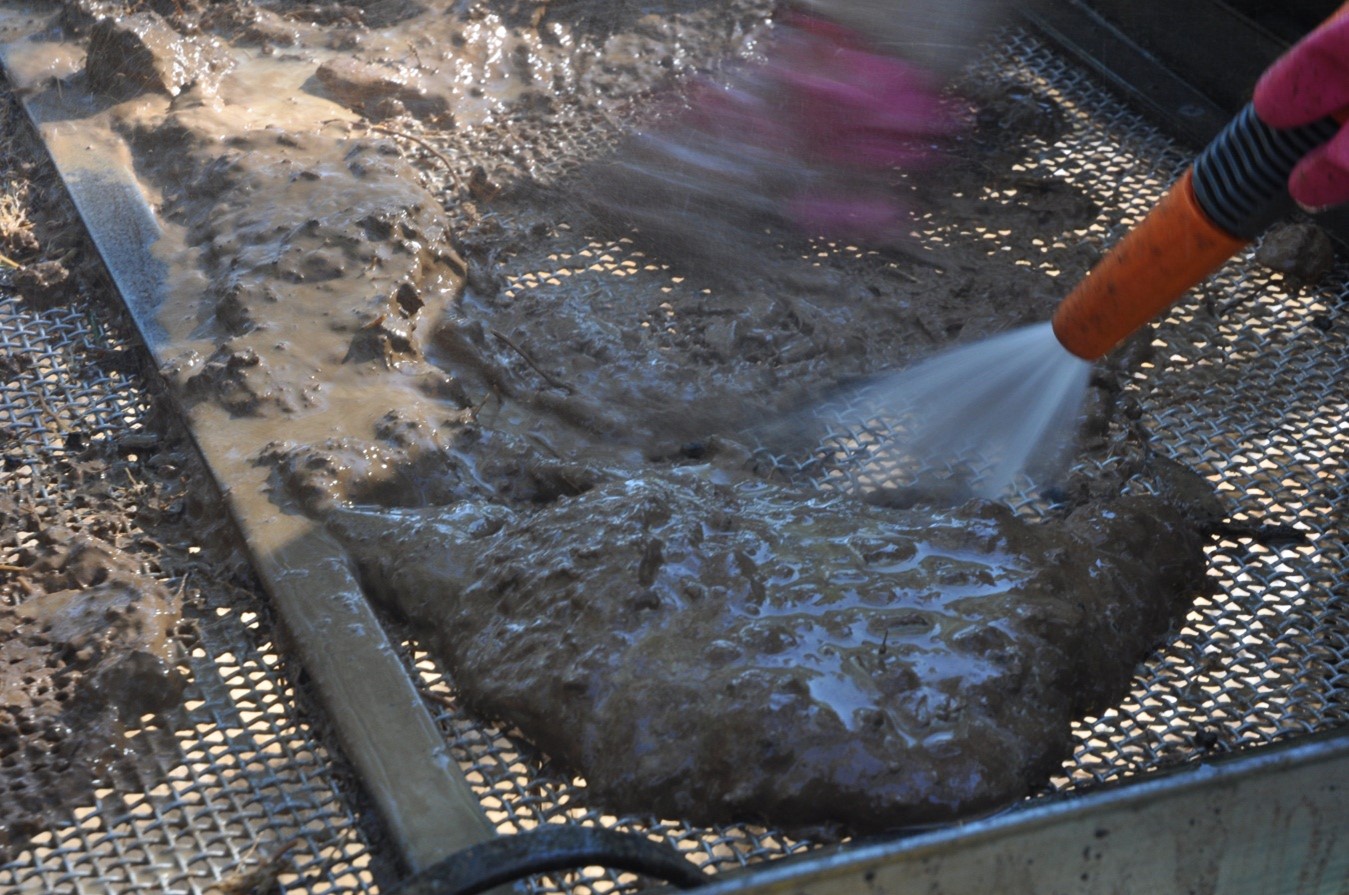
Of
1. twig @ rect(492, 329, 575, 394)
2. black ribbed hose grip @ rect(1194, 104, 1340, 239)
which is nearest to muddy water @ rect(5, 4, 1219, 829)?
twig @ rect(492, 329, 575, 394)

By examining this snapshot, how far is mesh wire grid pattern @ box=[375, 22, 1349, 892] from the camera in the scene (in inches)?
64.7

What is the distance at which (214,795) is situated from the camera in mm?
1626

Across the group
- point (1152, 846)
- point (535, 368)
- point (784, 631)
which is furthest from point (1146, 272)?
point (535, 368)

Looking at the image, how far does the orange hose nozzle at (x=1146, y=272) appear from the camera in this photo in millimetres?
1761

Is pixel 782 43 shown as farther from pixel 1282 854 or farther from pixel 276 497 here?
pixel 1282 854

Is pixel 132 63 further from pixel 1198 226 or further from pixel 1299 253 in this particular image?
pixel 1299 253

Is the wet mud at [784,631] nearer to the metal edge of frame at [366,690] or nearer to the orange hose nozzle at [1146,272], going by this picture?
the metal edge of frame at [366,690]

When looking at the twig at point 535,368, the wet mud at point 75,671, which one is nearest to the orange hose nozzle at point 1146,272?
the twig at point 535,368

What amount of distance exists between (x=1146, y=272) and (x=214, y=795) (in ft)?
4.80

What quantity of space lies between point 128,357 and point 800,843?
5.09ft

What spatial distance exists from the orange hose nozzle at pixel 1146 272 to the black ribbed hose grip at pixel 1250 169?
0.9 inches

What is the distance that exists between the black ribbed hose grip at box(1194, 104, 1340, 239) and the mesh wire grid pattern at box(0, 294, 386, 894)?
4.53 ft

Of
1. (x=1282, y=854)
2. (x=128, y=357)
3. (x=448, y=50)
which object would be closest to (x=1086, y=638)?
(x=1282, y=854)

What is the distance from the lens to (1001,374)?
7.33 ft
